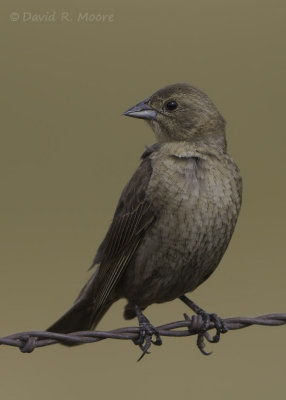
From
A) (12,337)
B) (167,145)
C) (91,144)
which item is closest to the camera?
(12,337)

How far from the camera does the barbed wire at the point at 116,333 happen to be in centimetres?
506

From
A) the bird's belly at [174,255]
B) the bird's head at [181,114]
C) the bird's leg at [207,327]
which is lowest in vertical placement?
the bird's leg at [207,327]

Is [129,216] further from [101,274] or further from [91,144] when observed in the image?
[91,144]

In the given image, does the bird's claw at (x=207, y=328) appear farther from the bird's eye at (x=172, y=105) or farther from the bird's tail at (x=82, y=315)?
the bird's eye at (x=172, y=105)

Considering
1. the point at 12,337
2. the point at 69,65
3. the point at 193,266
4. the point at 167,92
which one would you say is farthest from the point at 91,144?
the point at 12,337

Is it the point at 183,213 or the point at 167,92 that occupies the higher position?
the point at 167,92

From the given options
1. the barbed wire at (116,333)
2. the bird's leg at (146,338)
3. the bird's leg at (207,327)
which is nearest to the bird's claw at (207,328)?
the bird's leg at (207,327)

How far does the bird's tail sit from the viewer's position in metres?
6.35

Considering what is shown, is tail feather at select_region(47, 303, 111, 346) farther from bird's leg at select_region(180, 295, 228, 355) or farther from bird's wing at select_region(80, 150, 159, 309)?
bird's leg at select_region(180, 295, 228, 355)

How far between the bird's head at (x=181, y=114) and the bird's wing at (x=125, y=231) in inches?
12.8

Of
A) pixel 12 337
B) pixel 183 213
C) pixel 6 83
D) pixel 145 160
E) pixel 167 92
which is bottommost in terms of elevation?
pixel 12 337

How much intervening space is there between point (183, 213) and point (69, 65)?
326 centimetres

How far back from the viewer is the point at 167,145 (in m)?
6.42

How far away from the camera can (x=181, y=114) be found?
6598mm
